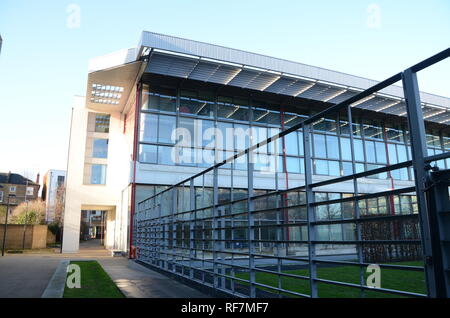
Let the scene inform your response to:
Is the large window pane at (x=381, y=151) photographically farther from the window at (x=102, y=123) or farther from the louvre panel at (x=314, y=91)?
the window at (x=102, y=123)

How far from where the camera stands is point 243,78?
821 inches

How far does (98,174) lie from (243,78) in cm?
1263

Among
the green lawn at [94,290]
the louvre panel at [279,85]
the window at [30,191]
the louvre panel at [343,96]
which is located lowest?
the green lawn at [94,290]

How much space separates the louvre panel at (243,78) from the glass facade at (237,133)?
5.78 ft

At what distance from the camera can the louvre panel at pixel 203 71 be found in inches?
776

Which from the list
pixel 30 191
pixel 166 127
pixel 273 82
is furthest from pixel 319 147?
pixel 30 191

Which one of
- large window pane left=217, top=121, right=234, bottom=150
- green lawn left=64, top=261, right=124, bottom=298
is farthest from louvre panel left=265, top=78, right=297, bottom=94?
green lawn left=64, top=261, right=124, bottom=298

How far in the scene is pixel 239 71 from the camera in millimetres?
20078

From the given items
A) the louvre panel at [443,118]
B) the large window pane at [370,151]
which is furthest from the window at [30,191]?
the louvre panel at [443,118]

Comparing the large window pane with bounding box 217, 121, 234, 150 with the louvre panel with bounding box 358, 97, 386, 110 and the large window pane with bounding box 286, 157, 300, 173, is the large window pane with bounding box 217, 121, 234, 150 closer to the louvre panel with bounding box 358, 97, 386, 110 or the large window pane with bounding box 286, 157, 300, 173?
the large window pane with bounding box 286, 157, 300, 173

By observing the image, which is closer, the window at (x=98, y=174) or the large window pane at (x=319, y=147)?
the large window pane at (x=319, y=147)

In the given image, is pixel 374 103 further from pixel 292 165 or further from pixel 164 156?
pixel 164 156
